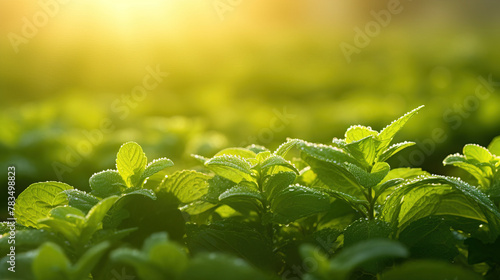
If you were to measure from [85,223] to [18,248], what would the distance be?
16 centimetres

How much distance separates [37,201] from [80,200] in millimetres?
159

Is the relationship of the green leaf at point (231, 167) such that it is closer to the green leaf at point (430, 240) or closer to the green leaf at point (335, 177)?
the green leaf at point (335, 177)

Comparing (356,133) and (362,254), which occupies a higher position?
(356,133)

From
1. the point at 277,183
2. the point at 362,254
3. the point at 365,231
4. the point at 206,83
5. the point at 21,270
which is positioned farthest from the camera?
the point at 206,83

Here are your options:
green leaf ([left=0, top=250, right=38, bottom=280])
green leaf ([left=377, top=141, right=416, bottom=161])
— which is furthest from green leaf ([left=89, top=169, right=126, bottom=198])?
green leaf ([left=377, top=141, right=416, bottom=161])

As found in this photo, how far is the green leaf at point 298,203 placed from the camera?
966 mm

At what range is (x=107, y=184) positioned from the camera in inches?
42.4

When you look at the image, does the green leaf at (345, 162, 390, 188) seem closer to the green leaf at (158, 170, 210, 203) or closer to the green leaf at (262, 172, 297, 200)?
the green leaf at (262, 172, 297, 200)

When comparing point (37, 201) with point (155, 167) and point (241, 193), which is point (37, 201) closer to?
point (155, 167)

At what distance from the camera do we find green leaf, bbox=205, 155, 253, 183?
3.16ft

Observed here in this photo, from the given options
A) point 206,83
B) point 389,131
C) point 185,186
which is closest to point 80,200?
point 185,186

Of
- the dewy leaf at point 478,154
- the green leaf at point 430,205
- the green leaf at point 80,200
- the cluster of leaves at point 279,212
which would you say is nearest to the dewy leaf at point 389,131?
the cluster of leaves at point 279,212

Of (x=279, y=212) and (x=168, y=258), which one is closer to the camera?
(x=168, y=258)

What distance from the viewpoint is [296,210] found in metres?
0.98
